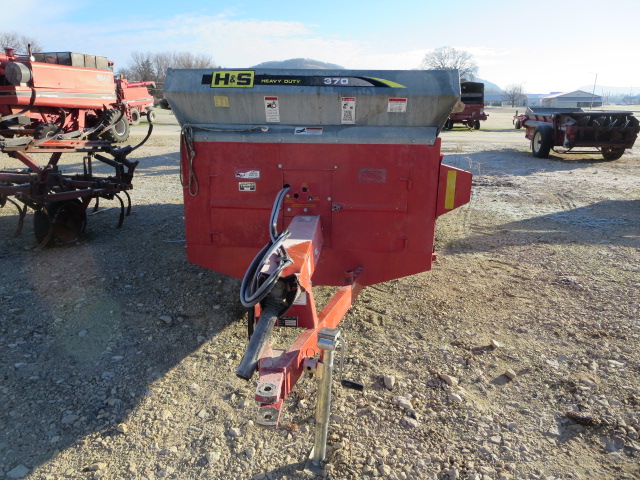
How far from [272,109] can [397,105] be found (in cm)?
89

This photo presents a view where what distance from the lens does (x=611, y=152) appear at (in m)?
13.5

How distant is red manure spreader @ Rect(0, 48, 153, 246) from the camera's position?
550cm

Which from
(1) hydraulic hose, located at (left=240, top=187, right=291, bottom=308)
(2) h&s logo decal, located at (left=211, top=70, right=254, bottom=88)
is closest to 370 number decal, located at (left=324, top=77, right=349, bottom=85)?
(2) h&s logo decal, located at (left=211, top=70, right=254, bottom=88)

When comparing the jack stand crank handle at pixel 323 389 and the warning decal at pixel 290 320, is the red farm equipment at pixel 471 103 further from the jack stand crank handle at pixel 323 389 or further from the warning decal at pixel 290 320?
the jack stand crank handle at pixel 323 389

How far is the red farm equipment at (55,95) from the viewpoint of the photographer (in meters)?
6.50

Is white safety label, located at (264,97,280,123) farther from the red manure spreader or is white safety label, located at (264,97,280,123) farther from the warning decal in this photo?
the red manure spreader

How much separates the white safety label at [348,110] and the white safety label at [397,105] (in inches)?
9.7

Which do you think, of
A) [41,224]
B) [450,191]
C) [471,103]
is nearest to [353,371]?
[450,191]

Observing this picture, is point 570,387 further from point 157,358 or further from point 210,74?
point 210,74

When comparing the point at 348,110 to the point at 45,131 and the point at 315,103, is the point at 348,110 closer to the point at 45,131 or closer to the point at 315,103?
the point at 315,103

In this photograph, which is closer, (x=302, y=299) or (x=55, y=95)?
(x=302, y=299)

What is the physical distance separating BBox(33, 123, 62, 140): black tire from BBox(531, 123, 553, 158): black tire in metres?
12.0

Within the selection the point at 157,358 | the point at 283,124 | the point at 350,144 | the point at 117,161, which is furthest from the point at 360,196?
the point at 117,161

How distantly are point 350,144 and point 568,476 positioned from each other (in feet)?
7.80
